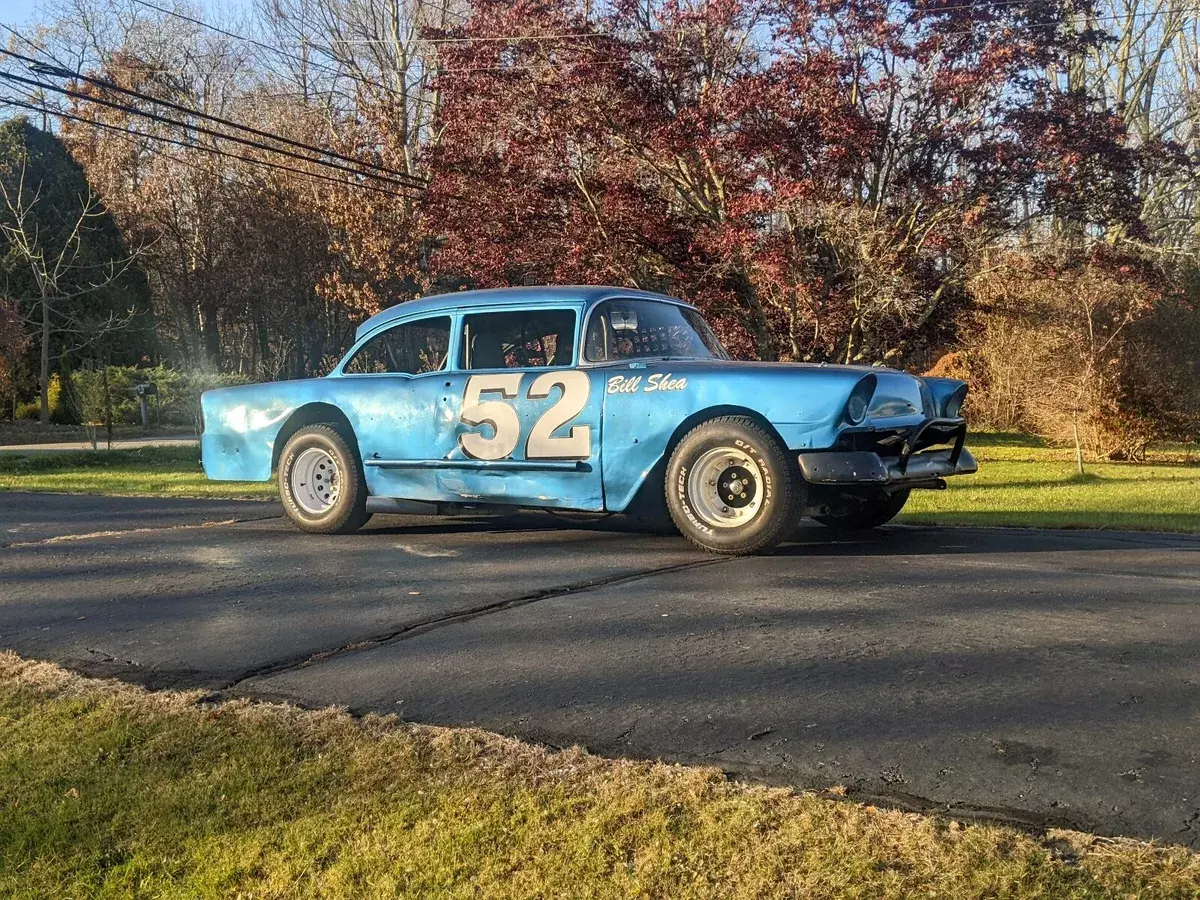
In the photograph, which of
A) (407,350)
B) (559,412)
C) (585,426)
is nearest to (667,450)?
(585,426)

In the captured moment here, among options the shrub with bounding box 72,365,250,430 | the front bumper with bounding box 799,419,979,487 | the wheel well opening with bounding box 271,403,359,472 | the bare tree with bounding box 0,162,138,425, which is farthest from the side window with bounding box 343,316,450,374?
the shrub with bounding box 72,365,250,430

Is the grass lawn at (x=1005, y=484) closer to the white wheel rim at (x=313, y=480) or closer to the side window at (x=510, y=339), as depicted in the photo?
the side window at (x=510, y=339)

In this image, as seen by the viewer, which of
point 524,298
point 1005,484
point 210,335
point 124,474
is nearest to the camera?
point 524,298

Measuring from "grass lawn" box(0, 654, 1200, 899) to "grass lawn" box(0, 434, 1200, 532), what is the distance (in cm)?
663

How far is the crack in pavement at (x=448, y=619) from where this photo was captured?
4.39 metres

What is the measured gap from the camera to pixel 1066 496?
447 inches

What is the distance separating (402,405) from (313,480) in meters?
1.11

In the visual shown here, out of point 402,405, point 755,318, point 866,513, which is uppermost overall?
point 755,318

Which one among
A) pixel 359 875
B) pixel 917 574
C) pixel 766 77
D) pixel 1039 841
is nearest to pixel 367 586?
pixel 917 574

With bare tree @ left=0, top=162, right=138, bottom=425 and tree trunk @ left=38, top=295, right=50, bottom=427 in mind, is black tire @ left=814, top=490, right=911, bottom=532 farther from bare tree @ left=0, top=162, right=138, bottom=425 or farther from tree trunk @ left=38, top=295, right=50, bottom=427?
tree trunk @ left=38, top=295, right=50, bottom=427

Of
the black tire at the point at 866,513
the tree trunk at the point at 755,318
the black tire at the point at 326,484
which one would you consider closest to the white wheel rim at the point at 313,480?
the black tire at the point at 326,484

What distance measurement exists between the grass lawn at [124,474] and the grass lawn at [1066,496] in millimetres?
7466

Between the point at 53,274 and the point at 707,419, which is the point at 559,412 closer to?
the point at 707,419

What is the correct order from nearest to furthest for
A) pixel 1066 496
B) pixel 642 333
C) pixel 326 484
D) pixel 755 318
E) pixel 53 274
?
1. pixel 642 333
2. pixel 326 484
3. pixel 1066 496
4. pixel 755 318
5. pixel 53 274
